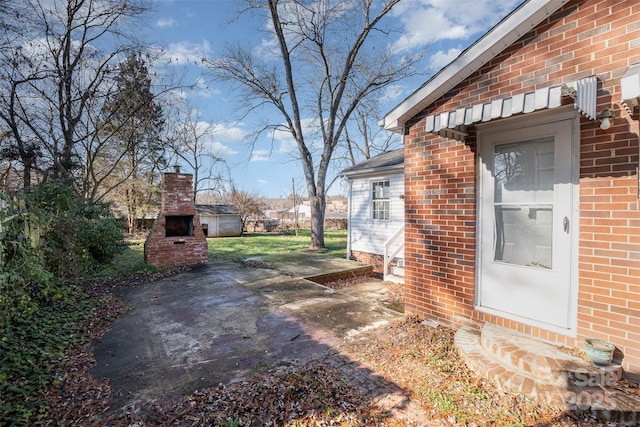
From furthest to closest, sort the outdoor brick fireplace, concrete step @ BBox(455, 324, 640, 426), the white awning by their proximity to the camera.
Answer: the outdoor brick fireplace < the white awning < concrete step @ BBox(455, 324, 640, 426)

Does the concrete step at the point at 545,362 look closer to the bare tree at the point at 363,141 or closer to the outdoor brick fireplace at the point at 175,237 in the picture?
the outdoor brick fireplace at the point at 175,237

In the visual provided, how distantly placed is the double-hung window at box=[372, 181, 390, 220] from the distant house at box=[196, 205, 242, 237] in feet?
43.2

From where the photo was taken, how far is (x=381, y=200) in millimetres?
10172

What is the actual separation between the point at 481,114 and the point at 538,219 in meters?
1.40

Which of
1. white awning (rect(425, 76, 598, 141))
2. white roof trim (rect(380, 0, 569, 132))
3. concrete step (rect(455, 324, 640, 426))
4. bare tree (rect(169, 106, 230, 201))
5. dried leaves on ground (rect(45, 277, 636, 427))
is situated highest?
bare tree (rect(169, 106, 230, 201))

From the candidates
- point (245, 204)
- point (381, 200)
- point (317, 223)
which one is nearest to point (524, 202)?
point (381, 200)

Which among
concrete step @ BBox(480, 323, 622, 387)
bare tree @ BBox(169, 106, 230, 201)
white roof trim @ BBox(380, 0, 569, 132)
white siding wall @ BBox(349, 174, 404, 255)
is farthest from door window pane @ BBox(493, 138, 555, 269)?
bare tree @ BBox(169, 106, 230, 201)

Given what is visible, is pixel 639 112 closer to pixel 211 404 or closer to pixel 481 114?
pixel 481 114

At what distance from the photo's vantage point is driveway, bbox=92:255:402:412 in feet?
9.84

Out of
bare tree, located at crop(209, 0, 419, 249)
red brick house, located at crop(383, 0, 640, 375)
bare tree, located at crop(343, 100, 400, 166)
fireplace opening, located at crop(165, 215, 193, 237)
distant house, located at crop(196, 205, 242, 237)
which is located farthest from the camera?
bare tree, located at crop(343, 100, 400, 166)

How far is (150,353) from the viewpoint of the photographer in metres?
3.52

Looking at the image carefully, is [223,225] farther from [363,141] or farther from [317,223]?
[363,141]

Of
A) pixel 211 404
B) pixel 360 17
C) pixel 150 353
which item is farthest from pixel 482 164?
pixel 360 17

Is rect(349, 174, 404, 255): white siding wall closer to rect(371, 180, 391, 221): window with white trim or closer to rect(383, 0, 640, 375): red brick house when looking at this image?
rect(371, 180, 391, 221): window with white trim
